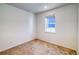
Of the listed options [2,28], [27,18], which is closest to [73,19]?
[27,18]

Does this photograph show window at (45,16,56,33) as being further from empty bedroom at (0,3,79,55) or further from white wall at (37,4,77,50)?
white wall at (37,4,77,50)

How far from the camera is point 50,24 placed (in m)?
4.34

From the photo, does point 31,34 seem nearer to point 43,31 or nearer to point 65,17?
point 43,31

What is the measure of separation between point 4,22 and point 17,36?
1028mm

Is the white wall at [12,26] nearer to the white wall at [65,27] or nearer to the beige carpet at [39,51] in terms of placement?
the beige carpet at [39,51]

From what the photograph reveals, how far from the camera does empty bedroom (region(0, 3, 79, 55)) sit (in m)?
2.77

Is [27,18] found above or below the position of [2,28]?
above

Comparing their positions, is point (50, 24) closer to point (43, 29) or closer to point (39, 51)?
point (43, 29)

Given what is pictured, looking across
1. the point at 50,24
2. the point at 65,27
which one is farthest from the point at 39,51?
the point at 50,24

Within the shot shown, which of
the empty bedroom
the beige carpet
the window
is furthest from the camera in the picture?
the window

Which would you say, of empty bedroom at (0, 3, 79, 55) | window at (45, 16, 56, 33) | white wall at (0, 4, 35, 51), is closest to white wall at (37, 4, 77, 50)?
empty bedroom at (0, 3, 79, 55)

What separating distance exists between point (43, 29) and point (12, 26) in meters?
2.15

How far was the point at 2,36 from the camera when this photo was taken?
2750mm

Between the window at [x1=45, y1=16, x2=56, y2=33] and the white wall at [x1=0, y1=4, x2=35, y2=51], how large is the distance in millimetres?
1280
